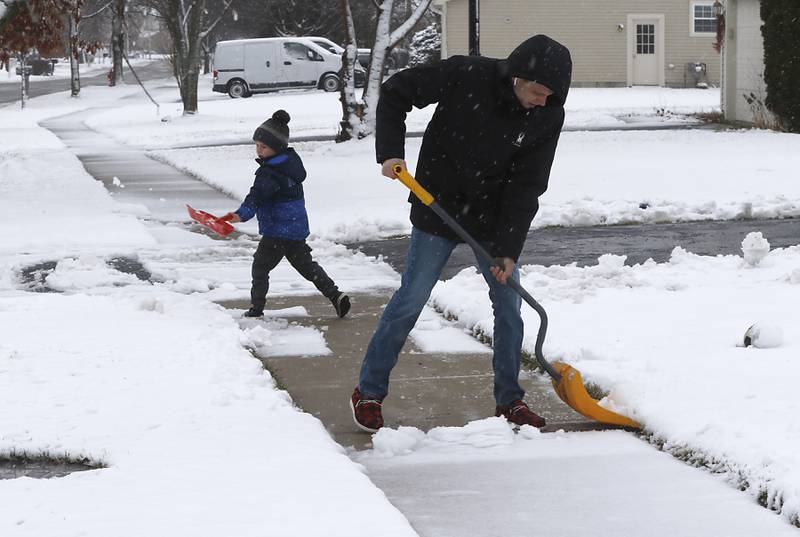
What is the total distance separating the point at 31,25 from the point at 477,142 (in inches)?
470

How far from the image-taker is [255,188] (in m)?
7.55

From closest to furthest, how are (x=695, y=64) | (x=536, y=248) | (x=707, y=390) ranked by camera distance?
(x=707, y=390) → (x=536, y=248) → (x=695, y=64)

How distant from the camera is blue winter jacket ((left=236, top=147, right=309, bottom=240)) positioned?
758 centimetres

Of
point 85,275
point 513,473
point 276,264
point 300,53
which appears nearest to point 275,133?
point 276,264

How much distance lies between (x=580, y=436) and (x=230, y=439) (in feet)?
4.72

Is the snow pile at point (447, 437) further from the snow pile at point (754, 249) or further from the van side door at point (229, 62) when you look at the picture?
the van side door at point (229, 62)

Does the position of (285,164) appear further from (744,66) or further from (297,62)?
(297,62)

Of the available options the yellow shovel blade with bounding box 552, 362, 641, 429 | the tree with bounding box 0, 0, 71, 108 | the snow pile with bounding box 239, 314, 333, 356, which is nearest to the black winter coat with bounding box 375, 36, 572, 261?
the yellow shovel blade with bounding box 552, 362, 641, 429

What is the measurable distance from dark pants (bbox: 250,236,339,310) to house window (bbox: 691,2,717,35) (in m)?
36.6

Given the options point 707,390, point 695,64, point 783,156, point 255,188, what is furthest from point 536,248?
point 695,64

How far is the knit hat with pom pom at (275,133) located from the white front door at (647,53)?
3602cm

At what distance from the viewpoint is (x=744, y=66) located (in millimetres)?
25031

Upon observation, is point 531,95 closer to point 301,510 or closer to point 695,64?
point 301,510

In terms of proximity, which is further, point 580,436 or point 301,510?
point 580,436
